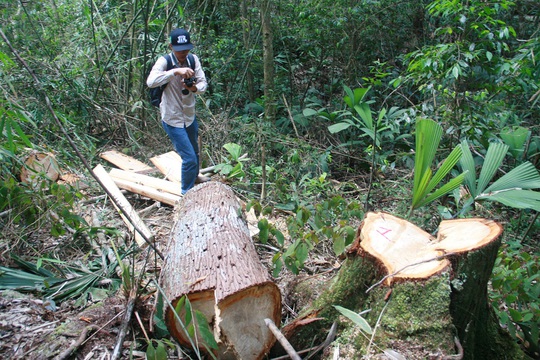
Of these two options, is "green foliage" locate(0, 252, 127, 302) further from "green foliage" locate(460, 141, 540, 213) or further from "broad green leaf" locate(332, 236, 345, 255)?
Result: "green foliage" locate(460, 141, 540, 213)

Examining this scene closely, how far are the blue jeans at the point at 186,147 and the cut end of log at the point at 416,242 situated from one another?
2.79 metres

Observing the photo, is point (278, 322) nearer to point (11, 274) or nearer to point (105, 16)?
point (11, 274)

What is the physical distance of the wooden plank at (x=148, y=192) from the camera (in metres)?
5.09

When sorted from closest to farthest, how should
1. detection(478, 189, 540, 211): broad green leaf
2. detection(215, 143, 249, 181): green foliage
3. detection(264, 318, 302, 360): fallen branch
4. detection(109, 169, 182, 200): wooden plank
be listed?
1. detection(264, 318, 302, 360): fallen branch
2. detection(478, 189, 540, 211): broad green leaf
3. detection(109, 169, 182, 200): wooden plank
4. detection(215, 143, 249, 181): green foliage

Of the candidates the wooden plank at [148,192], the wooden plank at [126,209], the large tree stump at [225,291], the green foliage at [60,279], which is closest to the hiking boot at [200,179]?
the wooden plank at [148,192]

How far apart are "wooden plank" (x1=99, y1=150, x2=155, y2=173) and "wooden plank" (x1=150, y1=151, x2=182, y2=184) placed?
7.1 inches

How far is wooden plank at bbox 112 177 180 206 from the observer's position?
16.7 feet

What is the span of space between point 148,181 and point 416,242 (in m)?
3.89

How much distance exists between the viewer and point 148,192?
17.1ft

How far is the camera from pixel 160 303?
268 cm

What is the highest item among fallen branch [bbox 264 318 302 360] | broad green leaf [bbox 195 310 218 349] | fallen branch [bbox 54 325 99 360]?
broad green leaf [bbox 195 310 218 349]

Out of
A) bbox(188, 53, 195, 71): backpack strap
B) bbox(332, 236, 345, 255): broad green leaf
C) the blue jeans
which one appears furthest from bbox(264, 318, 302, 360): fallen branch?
bbox(188, 53, 195, 71): backpack strap

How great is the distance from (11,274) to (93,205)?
182 cm

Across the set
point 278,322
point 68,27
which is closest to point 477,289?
point 278,322
